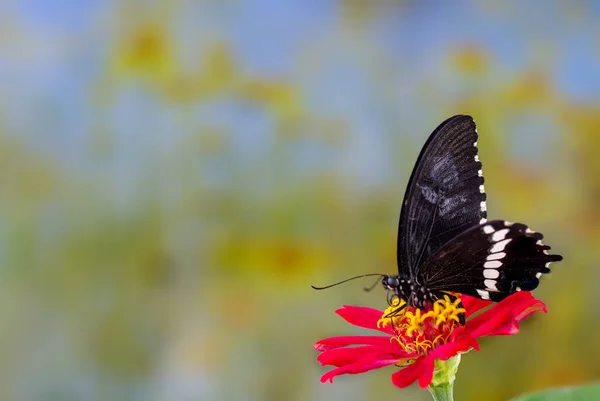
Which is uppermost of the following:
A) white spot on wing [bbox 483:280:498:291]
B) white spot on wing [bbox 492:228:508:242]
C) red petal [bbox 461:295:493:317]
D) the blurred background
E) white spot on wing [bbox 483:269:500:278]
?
white spot on wing [bbox 492:228:508:242]

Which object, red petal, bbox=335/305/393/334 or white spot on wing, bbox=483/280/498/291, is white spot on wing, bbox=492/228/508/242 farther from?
red petal, bbox=335/305/393/334

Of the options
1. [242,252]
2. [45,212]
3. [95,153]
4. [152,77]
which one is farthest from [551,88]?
[45,212]

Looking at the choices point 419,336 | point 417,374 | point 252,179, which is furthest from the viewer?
point 252,179

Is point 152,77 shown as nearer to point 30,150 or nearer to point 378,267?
point 30,150

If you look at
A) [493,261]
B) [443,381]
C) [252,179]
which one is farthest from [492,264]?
[252,179]

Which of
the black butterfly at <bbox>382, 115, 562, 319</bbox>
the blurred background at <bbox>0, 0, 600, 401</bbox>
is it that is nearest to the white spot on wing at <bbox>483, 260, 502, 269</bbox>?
the black butterfly at <bbox>382, 115, 562, 319</bbox>

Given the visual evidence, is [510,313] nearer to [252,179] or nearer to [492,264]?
[492,264]

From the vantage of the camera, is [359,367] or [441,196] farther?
[441,196]
